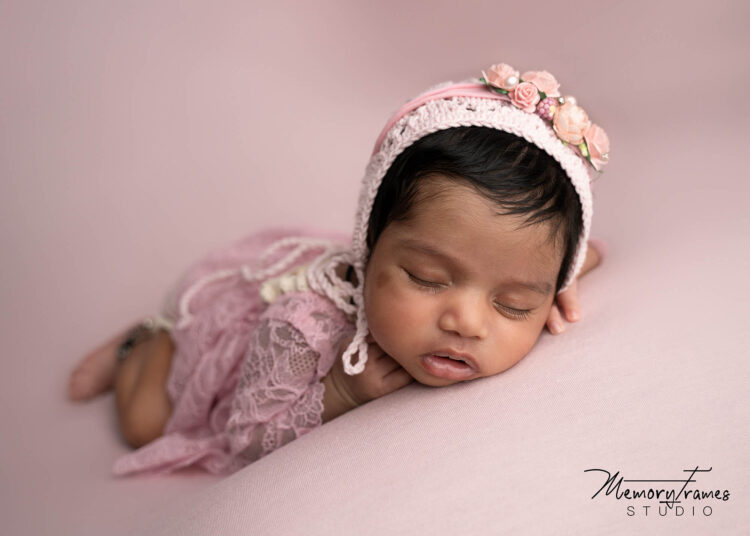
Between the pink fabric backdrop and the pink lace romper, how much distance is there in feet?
0.34

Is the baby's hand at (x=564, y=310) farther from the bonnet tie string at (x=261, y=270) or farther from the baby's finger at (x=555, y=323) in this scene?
the bonnet tie string at (x=261, y=270)

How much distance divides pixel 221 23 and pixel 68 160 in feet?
2.68

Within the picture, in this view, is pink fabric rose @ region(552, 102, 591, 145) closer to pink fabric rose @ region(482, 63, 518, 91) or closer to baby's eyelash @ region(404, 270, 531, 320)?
pink fabric rose @ region(482, 63, 518, 91)

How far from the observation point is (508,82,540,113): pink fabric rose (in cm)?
136

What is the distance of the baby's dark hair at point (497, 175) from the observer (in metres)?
1.26

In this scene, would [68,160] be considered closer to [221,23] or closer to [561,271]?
[221,23]

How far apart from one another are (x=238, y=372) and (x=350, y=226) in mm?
916

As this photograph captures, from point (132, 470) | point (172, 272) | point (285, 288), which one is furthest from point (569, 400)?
point (172, 272)

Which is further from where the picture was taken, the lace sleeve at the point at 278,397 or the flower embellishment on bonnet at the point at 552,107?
the lace sleeve at the point at 278,397

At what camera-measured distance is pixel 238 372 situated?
187cm

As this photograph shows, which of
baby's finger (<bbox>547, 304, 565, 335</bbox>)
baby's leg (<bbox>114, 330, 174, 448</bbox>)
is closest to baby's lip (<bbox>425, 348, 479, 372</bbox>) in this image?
baby's finger (<bbox>547, 304, 565, 335</bbox>)

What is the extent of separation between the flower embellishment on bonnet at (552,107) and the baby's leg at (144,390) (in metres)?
1.33

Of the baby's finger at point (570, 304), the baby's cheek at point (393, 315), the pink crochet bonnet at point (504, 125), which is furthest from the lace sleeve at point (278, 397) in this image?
the baby's finger at point (570, 304)

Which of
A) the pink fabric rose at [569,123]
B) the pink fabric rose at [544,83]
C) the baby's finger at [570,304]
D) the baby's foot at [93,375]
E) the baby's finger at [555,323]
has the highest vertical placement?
the pink fabric rose at [544,83]
